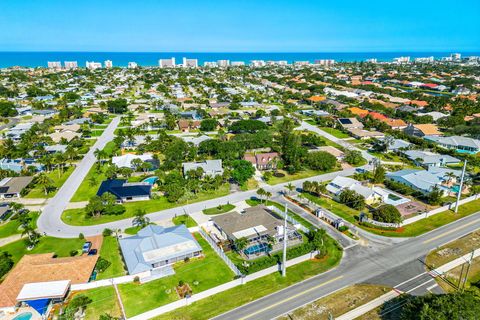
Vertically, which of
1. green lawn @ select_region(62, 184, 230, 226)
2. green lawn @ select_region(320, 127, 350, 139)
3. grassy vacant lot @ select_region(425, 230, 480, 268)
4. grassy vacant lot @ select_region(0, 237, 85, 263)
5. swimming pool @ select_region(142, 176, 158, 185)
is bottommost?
grassy vacant lot @ select_region(0, 237, 85, 263)

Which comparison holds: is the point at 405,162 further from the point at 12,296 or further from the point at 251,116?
the point at 12,296

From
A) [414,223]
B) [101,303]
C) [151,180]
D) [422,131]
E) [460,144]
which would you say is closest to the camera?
[101,303]

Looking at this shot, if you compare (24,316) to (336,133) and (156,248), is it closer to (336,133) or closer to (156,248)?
(156,248)

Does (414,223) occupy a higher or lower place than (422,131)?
lower

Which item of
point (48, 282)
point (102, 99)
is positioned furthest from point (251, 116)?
point (48, 282)

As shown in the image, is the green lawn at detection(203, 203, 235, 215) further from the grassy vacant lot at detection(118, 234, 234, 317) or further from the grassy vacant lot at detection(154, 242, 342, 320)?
the grassy vacant lot at detection(154, 242, 342, 320)

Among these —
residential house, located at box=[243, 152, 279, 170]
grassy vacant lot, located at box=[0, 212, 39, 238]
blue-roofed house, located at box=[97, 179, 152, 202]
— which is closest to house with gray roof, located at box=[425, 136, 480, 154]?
residential house, located at box=[243, 152, 279, 170]

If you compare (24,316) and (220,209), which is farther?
(220,209)

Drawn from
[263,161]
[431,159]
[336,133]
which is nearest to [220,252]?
[263,161]
